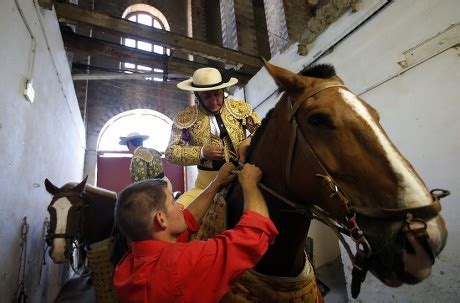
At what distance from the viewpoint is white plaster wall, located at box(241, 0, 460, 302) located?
106 inches

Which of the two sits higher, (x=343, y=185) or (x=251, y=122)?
(x=251, y=122)

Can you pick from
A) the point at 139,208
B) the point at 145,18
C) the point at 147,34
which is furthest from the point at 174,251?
the point at 145,18

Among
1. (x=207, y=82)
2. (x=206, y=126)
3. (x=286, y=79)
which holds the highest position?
(x=207, y=82)

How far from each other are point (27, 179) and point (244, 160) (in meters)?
2.71

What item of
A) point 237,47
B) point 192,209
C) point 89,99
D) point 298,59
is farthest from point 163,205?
point 89,99

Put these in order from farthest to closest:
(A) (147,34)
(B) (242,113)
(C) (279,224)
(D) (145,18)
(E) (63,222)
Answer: (D) (145,18), (A) (147,34), (E) (63,222), (B) (242,113), (C) (279,224)

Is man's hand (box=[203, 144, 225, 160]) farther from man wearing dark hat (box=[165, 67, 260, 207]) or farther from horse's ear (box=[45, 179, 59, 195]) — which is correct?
horse's ear (box=[45, 179, 59, 195])

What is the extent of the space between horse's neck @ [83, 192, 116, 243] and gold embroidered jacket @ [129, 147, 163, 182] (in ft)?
1.90

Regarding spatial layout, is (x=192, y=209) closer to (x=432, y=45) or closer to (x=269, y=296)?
(x=269, y=296)

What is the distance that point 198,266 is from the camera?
117 cm

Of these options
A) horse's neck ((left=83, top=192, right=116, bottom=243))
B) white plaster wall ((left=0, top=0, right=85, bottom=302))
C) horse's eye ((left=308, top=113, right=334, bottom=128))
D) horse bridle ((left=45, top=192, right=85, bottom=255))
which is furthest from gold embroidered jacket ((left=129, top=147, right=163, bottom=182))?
horse's eye ((left=308, top=113, right=334, bottom=128))

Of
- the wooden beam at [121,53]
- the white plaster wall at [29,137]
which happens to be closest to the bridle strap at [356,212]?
the white plaster wall at [29,137]

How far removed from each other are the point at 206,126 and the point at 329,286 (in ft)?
10.4

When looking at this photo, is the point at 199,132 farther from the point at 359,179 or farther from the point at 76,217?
the point at 76,217
